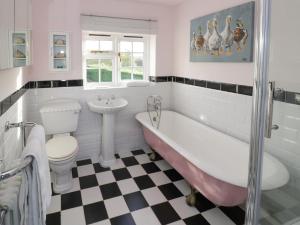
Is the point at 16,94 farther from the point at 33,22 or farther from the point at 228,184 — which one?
the point at 228,184

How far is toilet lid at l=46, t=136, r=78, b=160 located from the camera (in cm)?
233

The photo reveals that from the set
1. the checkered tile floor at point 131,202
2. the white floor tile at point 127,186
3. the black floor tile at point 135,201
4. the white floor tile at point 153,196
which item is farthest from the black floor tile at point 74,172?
the white floor tile at point 153,196

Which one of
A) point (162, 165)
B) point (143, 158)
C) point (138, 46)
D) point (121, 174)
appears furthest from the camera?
point (138, 46)

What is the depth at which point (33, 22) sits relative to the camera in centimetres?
278

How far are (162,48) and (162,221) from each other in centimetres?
250

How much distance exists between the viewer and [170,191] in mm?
2516

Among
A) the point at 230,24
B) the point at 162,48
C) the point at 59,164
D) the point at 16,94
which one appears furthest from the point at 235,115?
the point at 16,94

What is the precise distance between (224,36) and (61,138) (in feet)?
7.21

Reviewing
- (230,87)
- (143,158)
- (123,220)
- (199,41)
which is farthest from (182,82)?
(123,220)

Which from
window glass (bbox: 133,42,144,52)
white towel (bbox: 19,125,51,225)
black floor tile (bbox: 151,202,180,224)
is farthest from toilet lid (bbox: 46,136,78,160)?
window glass (bbox: 133,42,144,52)

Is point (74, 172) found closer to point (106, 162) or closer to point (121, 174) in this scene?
point (106, 162)

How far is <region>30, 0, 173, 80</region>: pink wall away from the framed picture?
2.67 feet

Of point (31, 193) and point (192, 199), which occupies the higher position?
point (31, 193)

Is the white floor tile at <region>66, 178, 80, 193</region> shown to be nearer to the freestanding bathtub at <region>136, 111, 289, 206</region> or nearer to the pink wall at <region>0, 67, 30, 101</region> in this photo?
the freestanding bathtub at <region>136, 111, 289, 206</region>
